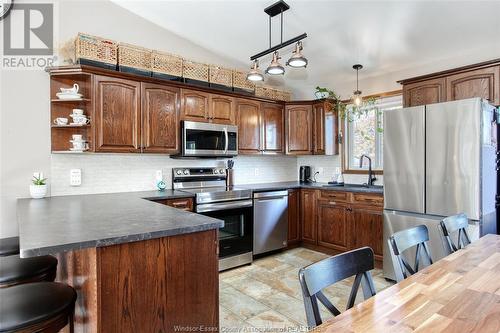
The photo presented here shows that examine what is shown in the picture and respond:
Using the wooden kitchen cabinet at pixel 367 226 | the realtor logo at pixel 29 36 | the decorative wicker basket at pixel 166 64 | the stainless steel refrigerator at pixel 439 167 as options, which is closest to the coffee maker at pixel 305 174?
the wooden kitchen cabinet at pixel 367 226

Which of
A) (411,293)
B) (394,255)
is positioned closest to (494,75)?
(394,255)

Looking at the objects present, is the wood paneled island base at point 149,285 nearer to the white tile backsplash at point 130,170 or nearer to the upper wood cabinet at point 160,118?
the white tile backsplash at point 130,170

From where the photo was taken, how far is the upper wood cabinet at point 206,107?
11.6 ft

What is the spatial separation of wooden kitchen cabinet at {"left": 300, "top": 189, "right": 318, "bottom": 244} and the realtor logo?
3397 mm

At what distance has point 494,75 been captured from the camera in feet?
9.57

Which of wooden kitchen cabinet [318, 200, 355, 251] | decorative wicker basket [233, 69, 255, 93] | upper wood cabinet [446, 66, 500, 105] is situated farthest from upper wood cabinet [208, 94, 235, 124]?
upper wood cabinet [446, 66, 500, 105]

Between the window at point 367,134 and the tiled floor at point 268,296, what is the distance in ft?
5.13

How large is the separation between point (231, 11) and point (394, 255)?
113 inches

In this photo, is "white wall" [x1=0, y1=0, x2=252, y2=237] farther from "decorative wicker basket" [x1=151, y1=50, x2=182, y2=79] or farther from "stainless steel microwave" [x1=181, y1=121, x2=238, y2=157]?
"stainless steel microwave" [x1=181, y1=121, x2=238, y2=157]

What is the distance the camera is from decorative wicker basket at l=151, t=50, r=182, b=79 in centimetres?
334

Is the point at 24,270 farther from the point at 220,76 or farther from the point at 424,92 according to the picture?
the point at 424,92

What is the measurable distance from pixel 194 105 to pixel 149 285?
250 centimetres

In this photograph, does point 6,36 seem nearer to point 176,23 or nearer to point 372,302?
point 176,23

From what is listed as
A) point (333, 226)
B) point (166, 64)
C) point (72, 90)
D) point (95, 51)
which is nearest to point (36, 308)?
point (72, 90)
